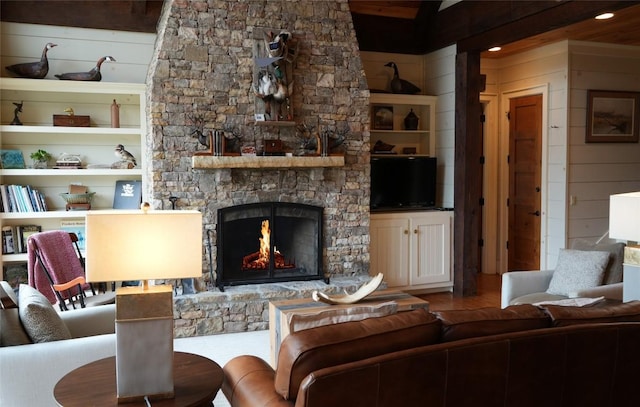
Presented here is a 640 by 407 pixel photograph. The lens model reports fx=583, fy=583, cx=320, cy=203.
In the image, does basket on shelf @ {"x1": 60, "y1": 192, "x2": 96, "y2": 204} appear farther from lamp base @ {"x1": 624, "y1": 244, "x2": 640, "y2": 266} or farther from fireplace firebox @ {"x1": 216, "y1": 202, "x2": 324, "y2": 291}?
lamp base @ {"x1": 624, "y1": 244, "x2": 640, "y2": 266}

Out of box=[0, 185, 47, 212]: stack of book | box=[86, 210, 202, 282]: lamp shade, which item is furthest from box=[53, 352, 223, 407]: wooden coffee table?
box=[0, 185, 47, 212]: stack of book

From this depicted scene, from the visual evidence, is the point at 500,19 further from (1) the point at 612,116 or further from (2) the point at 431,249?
(2) the point at 431,249

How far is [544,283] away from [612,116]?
2.78 metres

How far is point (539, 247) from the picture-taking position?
21.9ft

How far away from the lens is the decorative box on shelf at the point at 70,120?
17.2ft

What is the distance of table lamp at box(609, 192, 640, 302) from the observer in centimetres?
286

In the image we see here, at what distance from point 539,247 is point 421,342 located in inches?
200

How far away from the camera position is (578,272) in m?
4.22

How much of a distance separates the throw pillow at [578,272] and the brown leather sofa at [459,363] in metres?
1.87

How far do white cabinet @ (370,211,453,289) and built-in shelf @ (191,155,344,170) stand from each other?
930 mm

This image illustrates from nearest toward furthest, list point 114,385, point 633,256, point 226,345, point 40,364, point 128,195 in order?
point 114,385, point 40,364, point 633,256, point 226,345, point 128,195

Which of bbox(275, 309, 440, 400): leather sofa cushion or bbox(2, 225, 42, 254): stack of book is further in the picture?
bbox(2, 225, 42, 254): stack of book

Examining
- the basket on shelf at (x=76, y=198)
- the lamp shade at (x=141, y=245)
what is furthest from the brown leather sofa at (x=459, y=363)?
the basket on shelf at (x=76, y=198)

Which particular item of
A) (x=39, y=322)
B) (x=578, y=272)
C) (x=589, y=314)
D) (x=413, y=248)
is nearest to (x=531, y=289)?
(x=578, y=272)
